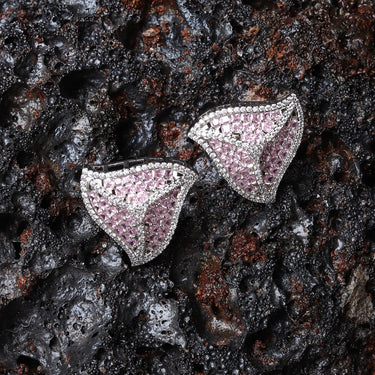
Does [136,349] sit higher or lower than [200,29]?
lower

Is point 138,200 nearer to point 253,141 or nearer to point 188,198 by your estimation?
point 188,198

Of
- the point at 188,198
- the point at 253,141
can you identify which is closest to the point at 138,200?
the point at 188,198

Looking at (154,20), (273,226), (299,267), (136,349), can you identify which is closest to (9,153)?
(154,20)

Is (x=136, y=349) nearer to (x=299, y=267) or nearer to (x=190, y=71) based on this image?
(x=299, y=267)
